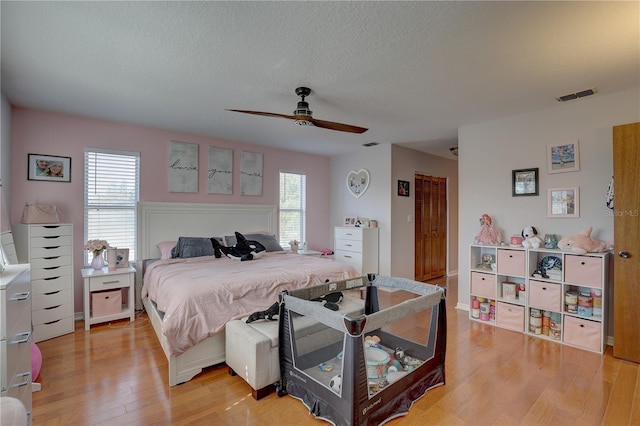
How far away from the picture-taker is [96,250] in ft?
11.6

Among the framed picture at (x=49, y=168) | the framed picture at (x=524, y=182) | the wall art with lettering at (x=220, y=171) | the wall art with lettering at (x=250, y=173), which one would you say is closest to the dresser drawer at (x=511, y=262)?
the framed picture at (x=524, y=182)

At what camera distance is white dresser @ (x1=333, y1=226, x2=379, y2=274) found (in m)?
4.90

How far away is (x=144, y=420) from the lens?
6.14 feet

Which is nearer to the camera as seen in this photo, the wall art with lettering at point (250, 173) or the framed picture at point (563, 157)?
the framed picture at point (563, 157)

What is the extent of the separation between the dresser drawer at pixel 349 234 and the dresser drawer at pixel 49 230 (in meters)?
3.61

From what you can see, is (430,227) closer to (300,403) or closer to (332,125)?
(332,125)

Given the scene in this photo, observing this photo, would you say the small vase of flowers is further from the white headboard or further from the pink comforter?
the pink comforter

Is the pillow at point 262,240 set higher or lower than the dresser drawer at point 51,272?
higher

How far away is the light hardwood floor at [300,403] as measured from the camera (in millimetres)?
1905

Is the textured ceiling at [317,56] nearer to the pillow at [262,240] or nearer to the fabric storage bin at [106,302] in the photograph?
the pillow at [262,240]

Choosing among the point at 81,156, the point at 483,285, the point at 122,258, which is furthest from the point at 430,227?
the point at 81,156

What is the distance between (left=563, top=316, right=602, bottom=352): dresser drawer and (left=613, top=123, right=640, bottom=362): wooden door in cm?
12

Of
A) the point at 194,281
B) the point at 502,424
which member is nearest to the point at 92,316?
the point at 194,281

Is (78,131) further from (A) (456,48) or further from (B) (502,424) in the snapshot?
(B) (502,424)
